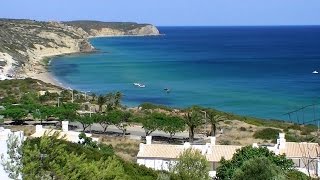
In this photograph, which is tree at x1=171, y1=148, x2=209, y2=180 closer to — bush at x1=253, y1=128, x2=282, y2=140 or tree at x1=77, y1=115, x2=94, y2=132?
bush at x1=253, y1=128, x2=282, y2=140

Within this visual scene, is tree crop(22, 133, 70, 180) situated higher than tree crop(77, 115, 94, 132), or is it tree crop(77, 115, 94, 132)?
tree crop(77, 115, 94, 132)

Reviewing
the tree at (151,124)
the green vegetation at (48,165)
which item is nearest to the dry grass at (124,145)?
the tree at (151,124)

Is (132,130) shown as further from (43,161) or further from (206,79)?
(206,79)

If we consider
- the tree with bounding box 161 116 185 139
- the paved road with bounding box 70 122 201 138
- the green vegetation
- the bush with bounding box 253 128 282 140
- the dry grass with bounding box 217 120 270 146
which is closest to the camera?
the green vegetation

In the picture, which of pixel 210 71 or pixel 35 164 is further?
pixel 210 71

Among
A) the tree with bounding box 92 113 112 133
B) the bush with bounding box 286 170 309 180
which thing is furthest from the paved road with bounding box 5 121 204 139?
the bush with bounding box 286 170 309 180

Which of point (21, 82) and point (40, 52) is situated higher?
point (40, 52)

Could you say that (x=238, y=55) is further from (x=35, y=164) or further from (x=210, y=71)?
(x=35, y=164)

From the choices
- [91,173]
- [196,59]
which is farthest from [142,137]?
[196,59]
